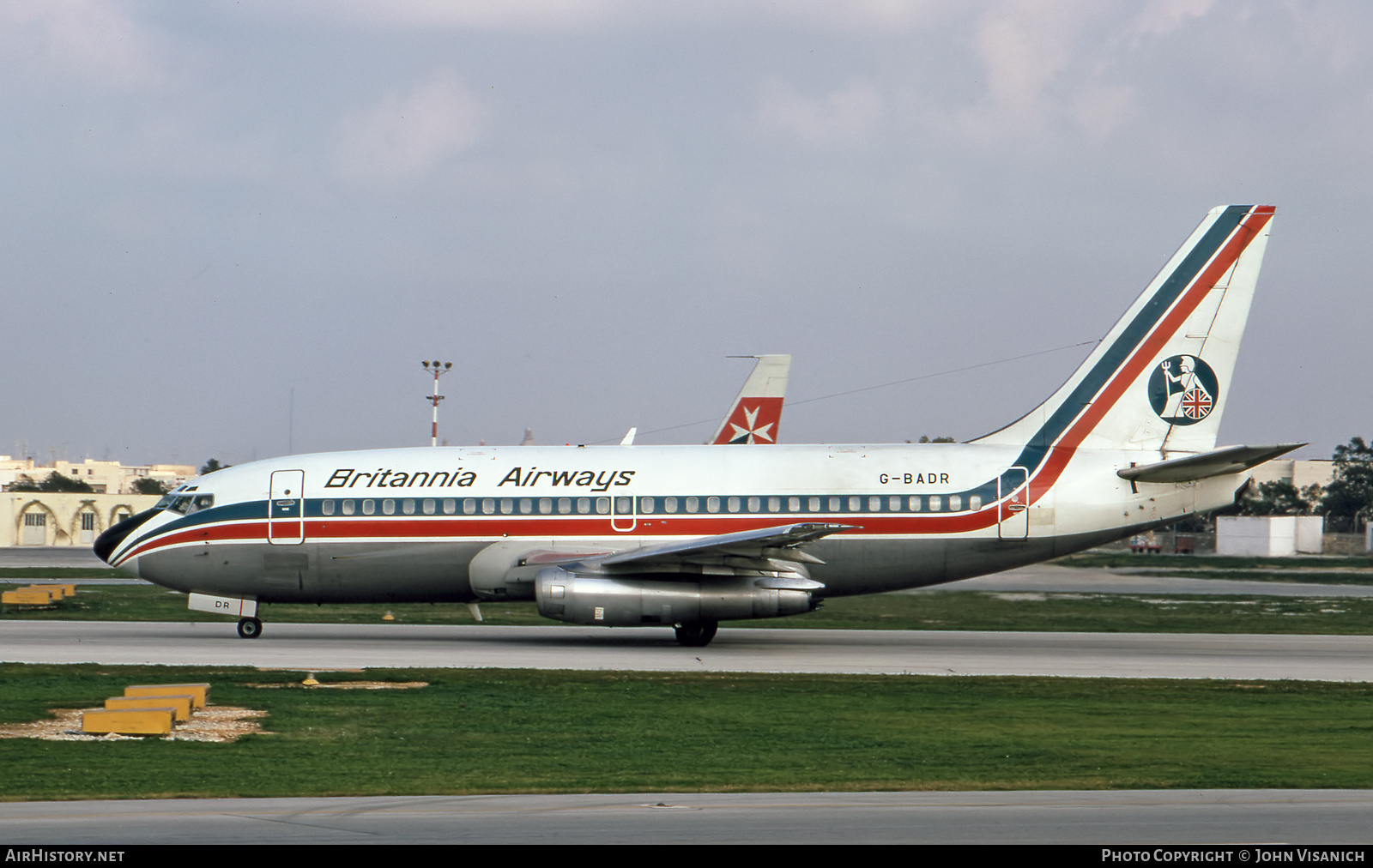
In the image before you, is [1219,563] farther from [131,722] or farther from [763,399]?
[131,722]

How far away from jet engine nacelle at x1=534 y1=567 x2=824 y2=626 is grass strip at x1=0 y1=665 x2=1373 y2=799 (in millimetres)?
3645

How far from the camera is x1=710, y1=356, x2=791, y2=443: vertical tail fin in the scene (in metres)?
48.7

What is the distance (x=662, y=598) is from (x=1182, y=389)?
1191cm

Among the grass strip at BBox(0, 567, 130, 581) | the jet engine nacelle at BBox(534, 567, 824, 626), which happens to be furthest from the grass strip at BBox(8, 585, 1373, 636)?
the grass strip at BBox(0, 567, 130, 581)

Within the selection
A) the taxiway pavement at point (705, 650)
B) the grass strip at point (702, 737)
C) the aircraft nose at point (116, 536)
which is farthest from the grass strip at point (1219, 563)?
the aircraft nose at point (116, 536)

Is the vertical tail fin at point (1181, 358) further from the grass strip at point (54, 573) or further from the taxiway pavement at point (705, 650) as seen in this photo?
the grass strip at point (54, 573)

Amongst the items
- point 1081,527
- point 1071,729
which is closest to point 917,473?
point 1081,527

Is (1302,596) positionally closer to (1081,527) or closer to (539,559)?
(1081,527)

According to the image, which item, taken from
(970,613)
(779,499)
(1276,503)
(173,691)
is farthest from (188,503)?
(1276,503)

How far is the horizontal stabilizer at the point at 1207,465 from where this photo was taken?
2620 cm

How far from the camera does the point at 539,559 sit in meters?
27.3

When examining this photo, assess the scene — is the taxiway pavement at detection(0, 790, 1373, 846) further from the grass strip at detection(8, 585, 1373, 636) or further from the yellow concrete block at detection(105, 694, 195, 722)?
the grass strip at detection(8, 585, 1373, 636)

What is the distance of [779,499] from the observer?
2758 cm

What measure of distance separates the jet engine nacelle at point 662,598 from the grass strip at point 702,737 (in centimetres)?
365
